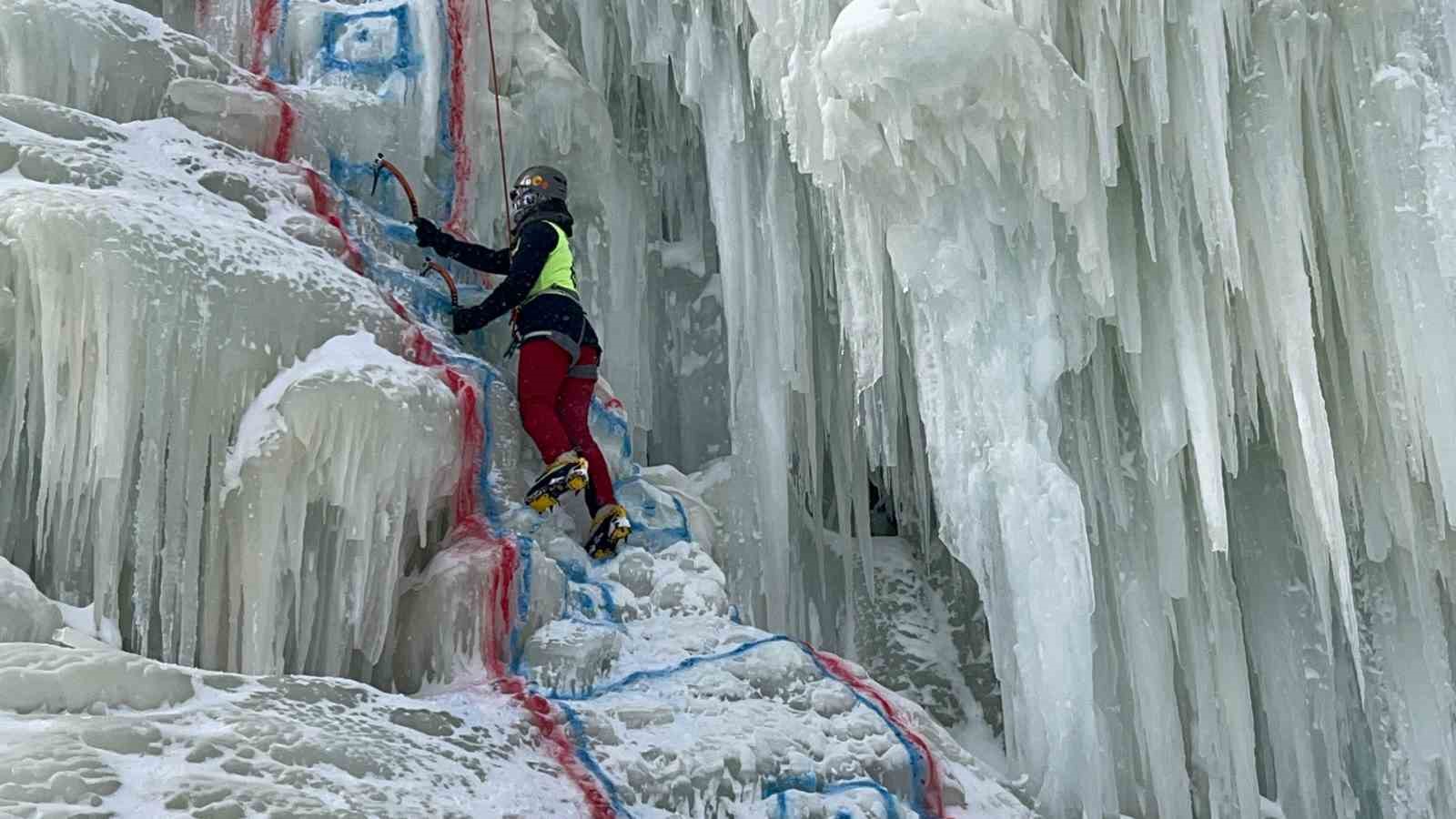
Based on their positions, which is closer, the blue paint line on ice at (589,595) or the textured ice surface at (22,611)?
the textured ice surface at (22,611)

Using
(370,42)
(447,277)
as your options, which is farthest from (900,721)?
(370,42)

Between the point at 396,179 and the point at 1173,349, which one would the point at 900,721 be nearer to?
the point at 1173,349

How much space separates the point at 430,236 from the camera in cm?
508

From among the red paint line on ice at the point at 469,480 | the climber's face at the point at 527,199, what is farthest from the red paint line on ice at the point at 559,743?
the climber's face at the point at 527,199

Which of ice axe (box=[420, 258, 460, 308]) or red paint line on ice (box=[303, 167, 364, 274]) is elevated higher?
red paint line on ice (box=[303, 167, 364, 274])

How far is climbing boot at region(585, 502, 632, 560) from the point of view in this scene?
477 cm

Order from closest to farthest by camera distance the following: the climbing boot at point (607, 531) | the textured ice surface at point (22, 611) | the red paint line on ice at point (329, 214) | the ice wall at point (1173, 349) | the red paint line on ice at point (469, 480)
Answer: the textured ice surface at point (22, 611)
the red paint line on ice at point (469, 480)
the ice wall at point (1173, 349)
the climbing boot at point (607, 531)
the red paint line on ice at point (329, 214)

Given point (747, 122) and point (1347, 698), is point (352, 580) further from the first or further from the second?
point (1347, 698)

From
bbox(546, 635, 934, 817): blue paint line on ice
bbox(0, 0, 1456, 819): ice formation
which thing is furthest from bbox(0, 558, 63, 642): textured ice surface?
bbox(546, 635, 934, 817): blue paint line on ice

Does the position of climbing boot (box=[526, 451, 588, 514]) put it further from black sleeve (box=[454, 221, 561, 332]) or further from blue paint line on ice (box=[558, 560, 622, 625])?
black sleeve (box=[454, 221, 561, 332])

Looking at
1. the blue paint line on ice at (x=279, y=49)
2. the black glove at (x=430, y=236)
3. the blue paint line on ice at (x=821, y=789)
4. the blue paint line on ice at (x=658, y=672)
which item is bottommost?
the blue paint line on ice at (x=821, y=789)

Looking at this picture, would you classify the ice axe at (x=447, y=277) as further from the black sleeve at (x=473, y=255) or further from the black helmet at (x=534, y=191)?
the black helmet at (x=534, y=191)

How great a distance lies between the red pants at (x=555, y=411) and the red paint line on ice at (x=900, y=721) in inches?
39.6

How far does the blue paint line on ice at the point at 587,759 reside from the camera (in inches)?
140
